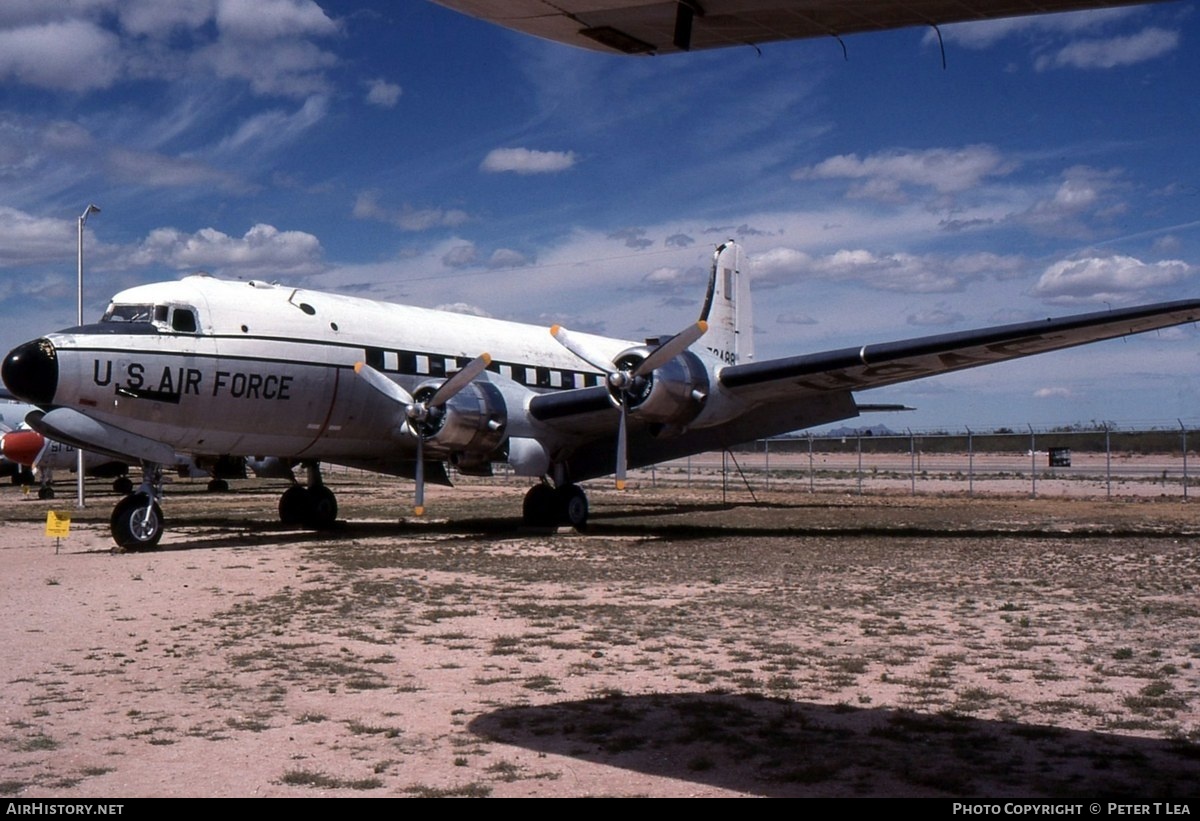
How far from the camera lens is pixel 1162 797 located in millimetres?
4344

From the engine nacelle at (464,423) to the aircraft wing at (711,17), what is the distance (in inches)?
468

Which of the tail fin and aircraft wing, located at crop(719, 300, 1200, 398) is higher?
→ the tail fin

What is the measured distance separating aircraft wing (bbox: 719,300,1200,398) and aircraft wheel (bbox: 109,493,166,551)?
8778 mm

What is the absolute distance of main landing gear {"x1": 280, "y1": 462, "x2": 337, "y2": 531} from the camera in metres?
18.9

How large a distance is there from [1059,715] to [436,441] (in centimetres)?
1208

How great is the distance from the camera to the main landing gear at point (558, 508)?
18.5m

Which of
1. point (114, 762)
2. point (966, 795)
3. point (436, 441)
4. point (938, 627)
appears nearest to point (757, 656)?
point (938, 627)

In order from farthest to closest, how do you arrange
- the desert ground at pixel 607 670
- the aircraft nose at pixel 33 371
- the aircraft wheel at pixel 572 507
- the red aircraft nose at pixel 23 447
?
the red aircraft nose at pixel 23 447 < the aircraft wheel at pixel 572 507 < the aircraft nose at pixel 33 371 < the desert ground at pixel 607 670

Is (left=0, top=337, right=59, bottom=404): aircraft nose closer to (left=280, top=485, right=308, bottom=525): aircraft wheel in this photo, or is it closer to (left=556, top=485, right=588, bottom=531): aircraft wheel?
(left=280, top=485, right=308, bottom=525): aircraft wheel

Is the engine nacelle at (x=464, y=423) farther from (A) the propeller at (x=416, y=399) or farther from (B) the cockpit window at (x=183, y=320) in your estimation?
(B) the cockpit window at (x=183, y=320)

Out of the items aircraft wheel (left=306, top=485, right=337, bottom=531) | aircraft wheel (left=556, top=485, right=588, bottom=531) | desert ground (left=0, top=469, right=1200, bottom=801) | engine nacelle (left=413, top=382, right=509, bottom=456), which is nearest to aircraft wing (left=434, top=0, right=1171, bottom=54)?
desert ground (left=0, top=469, right=1200, bottom=801)

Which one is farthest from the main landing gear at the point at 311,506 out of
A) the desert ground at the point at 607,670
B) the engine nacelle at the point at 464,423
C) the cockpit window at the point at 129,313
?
the cockpit window at the point at 129,313

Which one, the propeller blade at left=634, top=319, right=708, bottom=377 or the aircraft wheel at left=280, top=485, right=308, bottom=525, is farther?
the aircraft wheel at left=280, top=485, right=308, bottom=525
